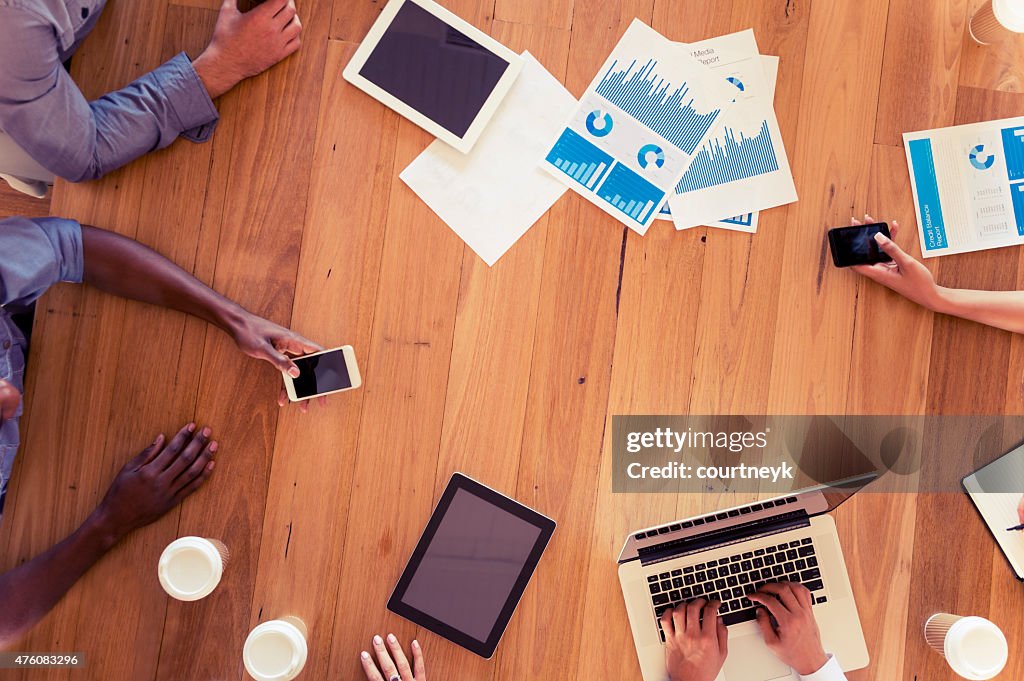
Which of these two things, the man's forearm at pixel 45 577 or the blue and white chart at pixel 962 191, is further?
the blue and white chart at pixel 962 191

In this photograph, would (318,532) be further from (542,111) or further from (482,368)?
(542,111)

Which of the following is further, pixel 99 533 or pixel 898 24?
pixel 898 24

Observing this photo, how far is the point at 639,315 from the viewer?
50.2 inches

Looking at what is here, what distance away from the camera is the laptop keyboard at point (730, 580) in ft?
4.02

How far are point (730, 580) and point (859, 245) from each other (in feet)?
2.07

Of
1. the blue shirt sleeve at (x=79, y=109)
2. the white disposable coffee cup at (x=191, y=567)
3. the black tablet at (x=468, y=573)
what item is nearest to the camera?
the blue shirt sleeve at (x=79, y=109)

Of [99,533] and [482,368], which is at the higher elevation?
[482,368]

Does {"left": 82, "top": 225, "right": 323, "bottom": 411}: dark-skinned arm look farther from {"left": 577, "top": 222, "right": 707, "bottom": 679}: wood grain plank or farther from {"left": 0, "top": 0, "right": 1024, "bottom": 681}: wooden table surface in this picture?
{"left": 577, "top": 222, "right": 707, "bottom": 679}: wood grain plank

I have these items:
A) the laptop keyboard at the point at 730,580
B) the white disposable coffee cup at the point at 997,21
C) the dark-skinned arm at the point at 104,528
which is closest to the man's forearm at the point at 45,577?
the dark-skinned arm at the point at 104,528

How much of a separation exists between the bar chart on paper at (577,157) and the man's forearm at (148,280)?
607 mm

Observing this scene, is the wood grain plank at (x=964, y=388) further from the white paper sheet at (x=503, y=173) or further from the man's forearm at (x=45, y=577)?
the man's forearm at (x=45, y=577)

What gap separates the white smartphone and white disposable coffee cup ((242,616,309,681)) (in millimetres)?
375

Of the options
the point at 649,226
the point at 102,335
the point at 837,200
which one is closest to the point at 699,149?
the point at 649,226

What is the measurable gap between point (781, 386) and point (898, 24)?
0.70m
